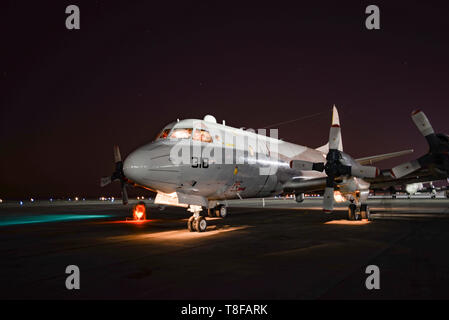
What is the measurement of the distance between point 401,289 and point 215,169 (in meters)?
9.54

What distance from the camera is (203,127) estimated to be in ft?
50.4

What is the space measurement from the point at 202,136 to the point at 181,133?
911 mm

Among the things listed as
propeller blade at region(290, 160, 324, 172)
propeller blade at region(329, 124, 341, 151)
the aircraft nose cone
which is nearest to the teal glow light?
the aircraft nose cone

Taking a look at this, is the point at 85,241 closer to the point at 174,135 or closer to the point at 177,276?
the point at 174,135

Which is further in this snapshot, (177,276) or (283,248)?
(283,248)

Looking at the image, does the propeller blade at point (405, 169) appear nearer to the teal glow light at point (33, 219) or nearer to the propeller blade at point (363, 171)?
the propeller blade at point (363, 171)

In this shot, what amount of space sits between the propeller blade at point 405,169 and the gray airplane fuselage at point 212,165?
6104 mm

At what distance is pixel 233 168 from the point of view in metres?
15.9

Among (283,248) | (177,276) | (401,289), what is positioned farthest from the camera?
(283,248)

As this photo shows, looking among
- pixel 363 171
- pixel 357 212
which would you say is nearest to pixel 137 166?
pixel 363 171

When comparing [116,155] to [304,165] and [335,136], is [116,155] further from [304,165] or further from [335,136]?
[335,136]

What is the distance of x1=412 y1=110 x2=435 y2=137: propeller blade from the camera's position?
13555 mm

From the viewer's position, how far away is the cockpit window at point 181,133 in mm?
14580
